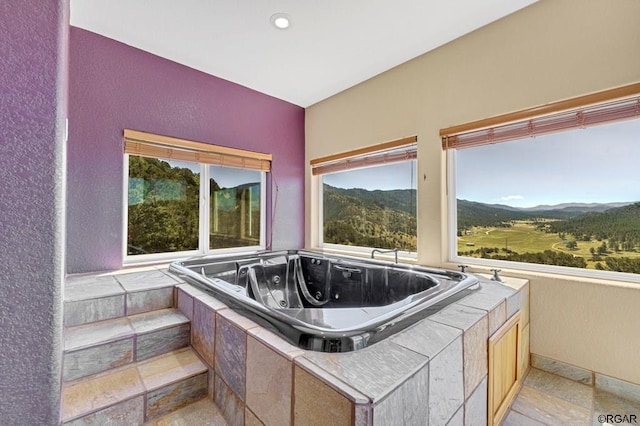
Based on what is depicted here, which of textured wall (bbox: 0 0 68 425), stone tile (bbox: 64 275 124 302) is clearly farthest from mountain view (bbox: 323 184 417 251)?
textured wall (bbox: 0 0 68 425)

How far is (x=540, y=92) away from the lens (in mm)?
1812

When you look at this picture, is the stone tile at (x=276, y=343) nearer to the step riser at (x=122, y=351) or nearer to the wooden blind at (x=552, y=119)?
the step riser at (x=122, y=351)

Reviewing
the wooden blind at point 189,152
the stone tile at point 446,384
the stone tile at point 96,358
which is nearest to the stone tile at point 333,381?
the stone tile at point 446,384

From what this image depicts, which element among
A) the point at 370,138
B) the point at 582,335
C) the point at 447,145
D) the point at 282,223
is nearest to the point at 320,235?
the point at 282,223

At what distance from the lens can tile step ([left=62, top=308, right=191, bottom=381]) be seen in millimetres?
1305

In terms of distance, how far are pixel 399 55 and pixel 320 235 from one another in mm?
2075

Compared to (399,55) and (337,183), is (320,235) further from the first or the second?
(399,55)

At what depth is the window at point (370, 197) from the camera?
8.62 feet

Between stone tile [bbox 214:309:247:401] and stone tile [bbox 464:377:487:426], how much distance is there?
0.88 meters

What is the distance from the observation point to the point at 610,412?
1459mm

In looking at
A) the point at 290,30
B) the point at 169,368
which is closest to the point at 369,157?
the point at 290,30

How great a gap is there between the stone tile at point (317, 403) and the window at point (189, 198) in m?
2.19

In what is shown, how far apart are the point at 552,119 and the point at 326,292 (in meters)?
2.07

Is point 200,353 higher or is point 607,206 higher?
point 607,206
